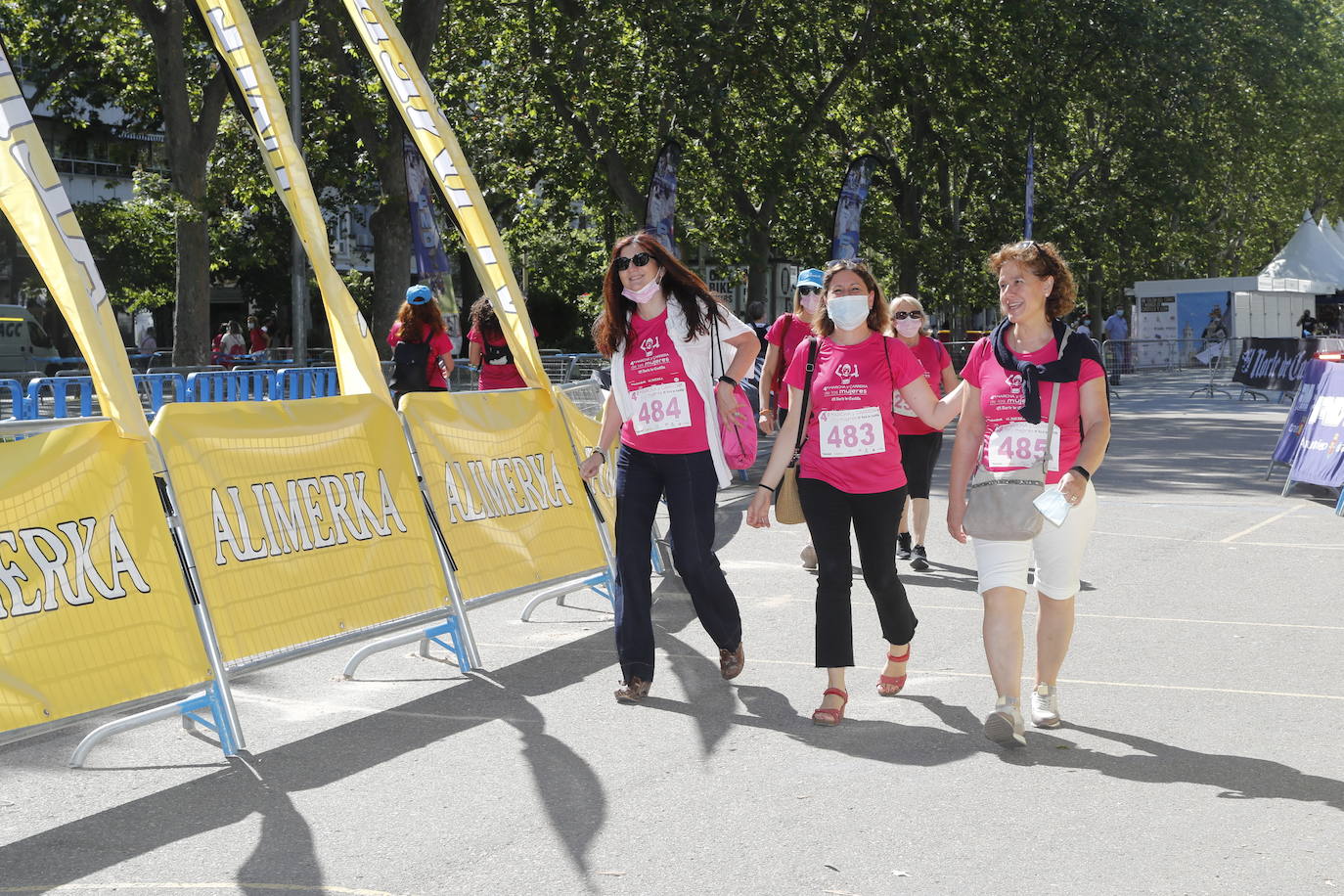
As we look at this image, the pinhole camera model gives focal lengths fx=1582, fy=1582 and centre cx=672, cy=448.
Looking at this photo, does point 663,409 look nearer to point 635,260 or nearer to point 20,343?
point 635,260

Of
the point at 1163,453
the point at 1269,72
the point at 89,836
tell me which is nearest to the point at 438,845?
the point at 89,836

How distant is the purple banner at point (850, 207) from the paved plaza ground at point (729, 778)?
1900 cm

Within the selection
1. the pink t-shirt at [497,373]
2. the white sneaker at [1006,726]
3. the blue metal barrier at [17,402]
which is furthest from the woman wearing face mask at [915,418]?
the blue metal barrier at [17,402]

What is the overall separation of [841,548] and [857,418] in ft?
1.70

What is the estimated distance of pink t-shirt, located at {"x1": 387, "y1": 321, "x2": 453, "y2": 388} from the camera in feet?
45.3

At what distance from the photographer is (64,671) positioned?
17.1 feet

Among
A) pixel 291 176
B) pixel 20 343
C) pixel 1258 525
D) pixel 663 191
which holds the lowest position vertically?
pixel 1258 525

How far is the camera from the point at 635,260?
22.1 ft

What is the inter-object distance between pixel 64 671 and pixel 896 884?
2790 millimetres

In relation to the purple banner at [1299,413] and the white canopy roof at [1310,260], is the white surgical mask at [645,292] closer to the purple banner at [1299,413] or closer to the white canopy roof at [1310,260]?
the purple banner at [1299,413]

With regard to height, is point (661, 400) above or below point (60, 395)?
above

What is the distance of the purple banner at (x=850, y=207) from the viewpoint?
2716 cm

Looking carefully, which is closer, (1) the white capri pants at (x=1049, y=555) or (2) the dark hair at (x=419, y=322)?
(1) the white capri pants at (x=1049, y=555)

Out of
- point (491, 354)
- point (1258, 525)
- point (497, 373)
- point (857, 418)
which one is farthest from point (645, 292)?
point (1258, 525)
